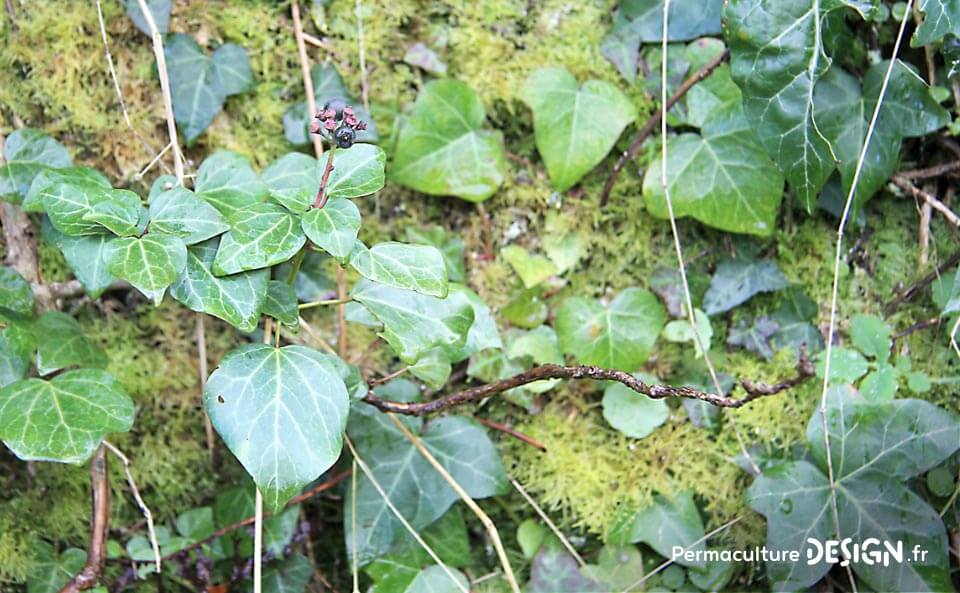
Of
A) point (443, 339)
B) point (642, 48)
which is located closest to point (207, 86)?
point (443, 339)

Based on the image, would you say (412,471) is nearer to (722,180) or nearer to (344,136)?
(344,136)

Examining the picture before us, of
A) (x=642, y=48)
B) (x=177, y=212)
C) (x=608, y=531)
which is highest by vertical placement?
(x=642, y=48)

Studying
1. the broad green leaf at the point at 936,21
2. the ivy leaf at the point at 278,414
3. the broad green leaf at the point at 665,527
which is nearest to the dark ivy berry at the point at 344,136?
the ivy leaf at the point at 278,414

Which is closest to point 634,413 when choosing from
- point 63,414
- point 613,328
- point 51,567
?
point 613,328

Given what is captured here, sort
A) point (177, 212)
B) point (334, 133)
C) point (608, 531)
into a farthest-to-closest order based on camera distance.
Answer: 1. point (608, 531)
2. point (177, 212)
3. point (334, 133)

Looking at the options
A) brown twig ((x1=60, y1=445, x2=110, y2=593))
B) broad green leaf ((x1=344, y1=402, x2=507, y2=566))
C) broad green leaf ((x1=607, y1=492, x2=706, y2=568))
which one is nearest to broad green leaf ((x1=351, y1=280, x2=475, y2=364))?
broad green leaf ((x1=344, y1=402, x2=507, y2=566))

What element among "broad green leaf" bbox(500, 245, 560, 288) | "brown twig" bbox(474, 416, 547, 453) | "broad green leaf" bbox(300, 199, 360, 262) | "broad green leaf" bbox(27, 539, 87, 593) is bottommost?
"broad green leaf" bbox(27, 539, 87, 593)

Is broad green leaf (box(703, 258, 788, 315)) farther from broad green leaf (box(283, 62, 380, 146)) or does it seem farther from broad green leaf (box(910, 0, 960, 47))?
broad green leaf (box(283, 62, 380, 146))

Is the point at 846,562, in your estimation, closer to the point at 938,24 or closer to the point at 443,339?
the point at 443,339
